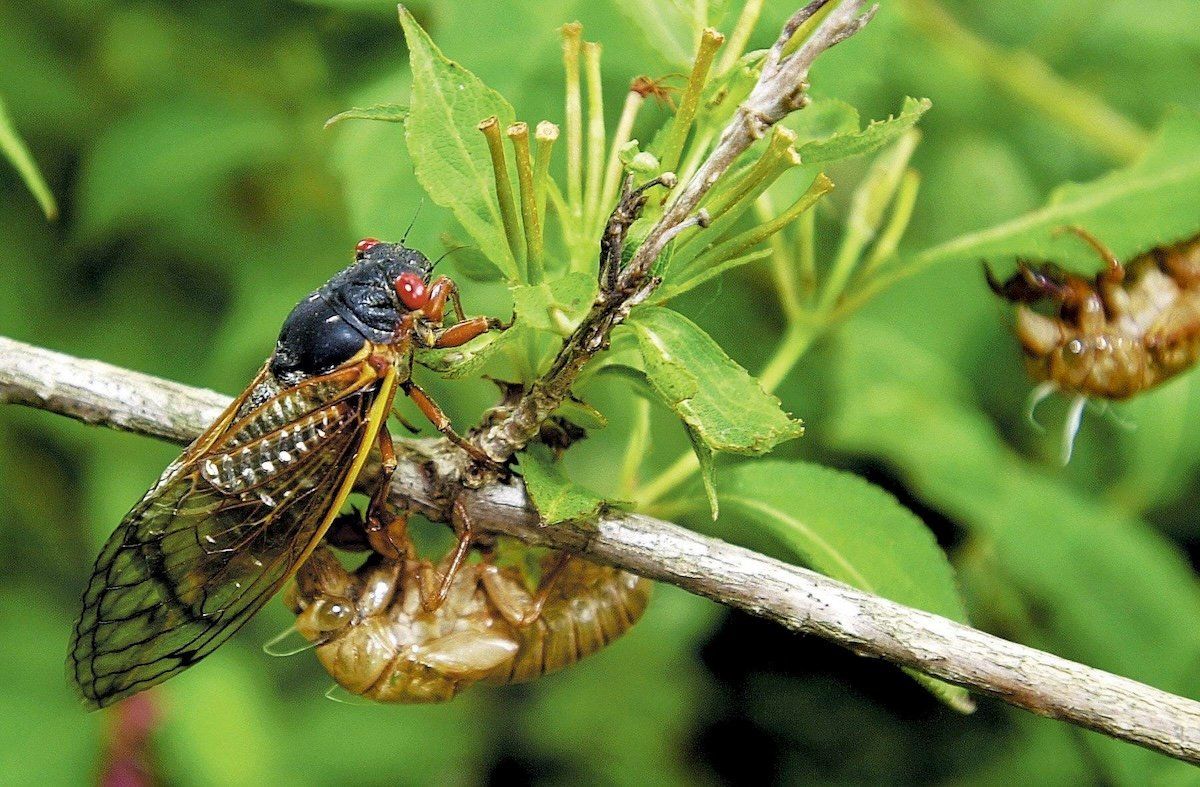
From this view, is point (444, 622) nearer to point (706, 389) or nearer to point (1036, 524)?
point (706, 389)

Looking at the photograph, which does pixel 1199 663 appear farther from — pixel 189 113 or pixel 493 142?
pixel 189 113

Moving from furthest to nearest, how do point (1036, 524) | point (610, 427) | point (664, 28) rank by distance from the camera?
1. point (610, 427)
2. point (1036, 524)
3. point (664, 28)

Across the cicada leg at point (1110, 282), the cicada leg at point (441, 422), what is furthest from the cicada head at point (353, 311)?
the cicada leg at point (1110, 282)

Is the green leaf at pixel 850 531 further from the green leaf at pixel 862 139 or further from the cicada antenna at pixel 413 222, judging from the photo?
the cicada antenna at pixel 413 222

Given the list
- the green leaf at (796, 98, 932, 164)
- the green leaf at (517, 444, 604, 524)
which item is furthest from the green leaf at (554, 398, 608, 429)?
the green leaf at (796, 98, 932, 164)

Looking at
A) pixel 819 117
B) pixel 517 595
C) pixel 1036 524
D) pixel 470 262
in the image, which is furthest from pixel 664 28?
pixel 1036 524
